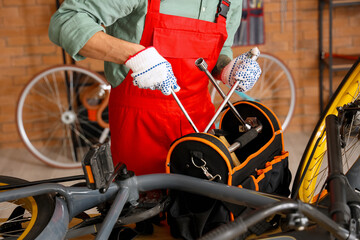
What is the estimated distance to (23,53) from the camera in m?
4.12

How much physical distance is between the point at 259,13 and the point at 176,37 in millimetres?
2527

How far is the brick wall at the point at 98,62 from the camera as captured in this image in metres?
4.04

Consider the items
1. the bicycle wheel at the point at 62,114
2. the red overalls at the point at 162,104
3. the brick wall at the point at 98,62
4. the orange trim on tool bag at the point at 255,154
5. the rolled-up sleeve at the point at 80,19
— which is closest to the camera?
the orange trim on tool bag at the point at 255,154

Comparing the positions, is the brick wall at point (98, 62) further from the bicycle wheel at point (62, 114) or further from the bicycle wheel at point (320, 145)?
the bicycle wheel at point (320, 145)

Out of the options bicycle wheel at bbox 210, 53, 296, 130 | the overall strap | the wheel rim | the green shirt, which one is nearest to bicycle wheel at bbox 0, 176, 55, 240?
the wheel rim

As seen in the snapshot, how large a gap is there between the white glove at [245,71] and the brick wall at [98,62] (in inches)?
90.2

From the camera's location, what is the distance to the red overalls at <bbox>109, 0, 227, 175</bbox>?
5.46 ft

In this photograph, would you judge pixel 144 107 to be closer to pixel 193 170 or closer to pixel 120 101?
pixel 120 101

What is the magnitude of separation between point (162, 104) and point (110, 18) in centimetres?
36

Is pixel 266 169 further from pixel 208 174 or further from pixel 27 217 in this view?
pixel 27 217

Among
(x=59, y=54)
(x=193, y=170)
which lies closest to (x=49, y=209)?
(x=193, y=170)

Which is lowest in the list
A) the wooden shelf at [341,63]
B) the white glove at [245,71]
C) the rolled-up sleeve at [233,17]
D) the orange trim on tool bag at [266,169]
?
the wooden shelf at [341,63]

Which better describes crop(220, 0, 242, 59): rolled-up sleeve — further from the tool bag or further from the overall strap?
the tool bag

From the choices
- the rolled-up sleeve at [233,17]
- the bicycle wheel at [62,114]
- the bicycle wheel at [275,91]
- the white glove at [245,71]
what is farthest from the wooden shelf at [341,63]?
the white glove at [245,71]
